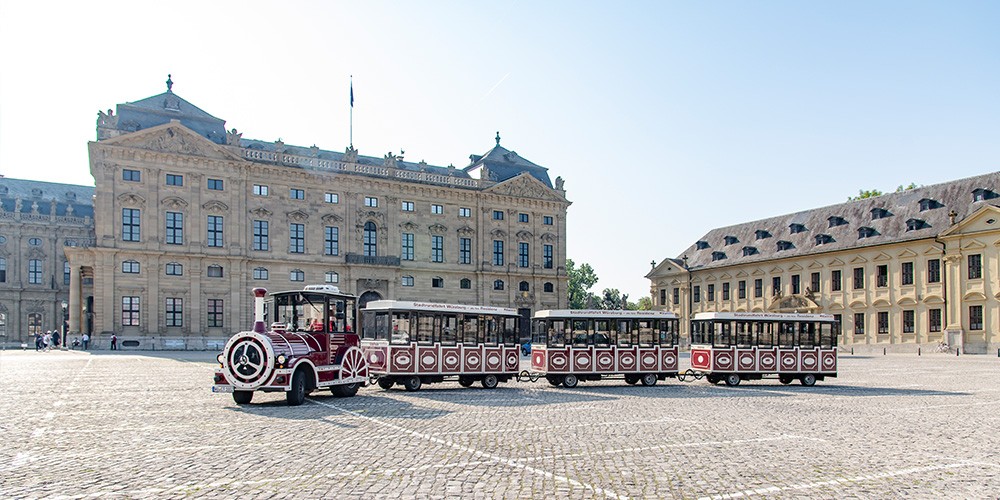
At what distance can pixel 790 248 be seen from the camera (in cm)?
7162

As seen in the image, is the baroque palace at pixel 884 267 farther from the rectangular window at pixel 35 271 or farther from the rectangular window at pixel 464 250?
the rectangular window at pixel 35 271

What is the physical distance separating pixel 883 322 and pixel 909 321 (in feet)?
7.08

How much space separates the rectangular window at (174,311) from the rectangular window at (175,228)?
14.2 ft

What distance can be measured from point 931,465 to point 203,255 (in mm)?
56616

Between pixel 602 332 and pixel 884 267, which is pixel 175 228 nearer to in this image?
pixel 602 332

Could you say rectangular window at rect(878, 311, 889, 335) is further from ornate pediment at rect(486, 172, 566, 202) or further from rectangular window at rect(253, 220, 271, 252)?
rectangular window at rect(253, 220, 271, 252)

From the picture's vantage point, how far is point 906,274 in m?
61.2

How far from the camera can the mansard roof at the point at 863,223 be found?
58969 millimetres

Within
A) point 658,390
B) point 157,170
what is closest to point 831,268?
point 658,390

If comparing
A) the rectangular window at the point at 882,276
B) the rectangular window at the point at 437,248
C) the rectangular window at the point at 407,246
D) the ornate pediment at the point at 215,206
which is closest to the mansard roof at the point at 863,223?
the rectangular window at the point at 882,276

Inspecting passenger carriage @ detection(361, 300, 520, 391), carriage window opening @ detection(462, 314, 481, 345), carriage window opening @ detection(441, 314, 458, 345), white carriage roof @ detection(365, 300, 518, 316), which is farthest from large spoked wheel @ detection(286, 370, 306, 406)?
carriage window opening @ detection(462, 314, 481, 345)

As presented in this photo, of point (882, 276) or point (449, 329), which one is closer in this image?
point (449, 329)

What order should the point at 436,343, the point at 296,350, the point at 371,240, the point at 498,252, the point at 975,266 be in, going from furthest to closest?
the point at 498,252 → the point at 371,240 → the point at 975,266 → the point at 436,343 → the point at 296,350

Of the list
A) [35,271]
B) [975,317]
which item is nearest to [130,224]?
[35,271]
